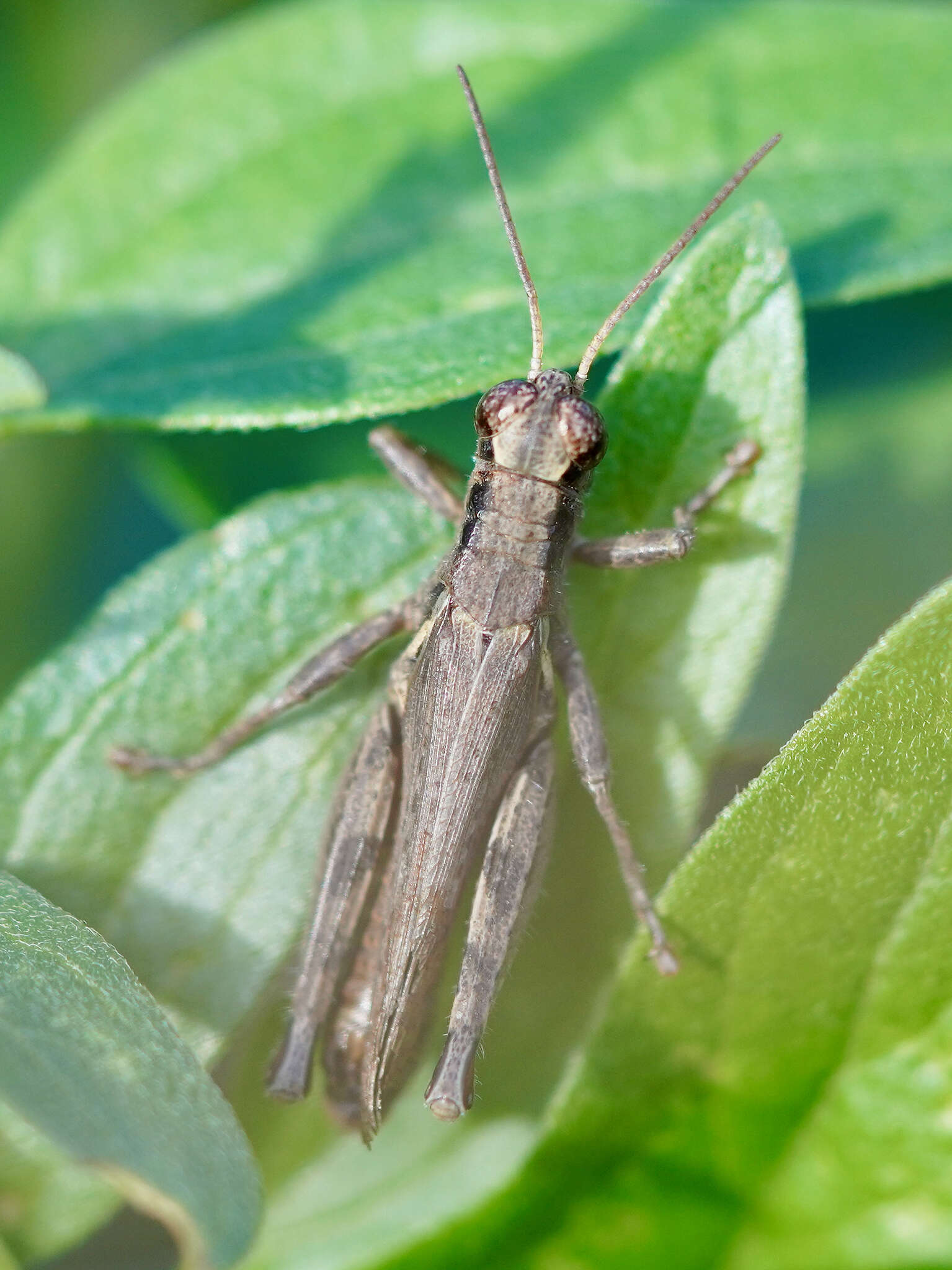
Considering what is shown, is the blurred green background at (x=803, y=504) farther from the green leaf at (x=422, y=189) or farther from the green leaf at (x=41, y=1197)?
the green leaf at (x=41, y=1197)

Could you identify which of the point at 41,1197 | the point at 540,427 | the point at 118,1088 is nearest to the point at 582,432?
the point at 540,427

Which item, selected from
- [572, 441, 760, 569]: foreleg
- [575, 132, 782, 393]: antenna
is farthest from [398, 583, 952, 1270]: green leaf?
[575, 132, 782, 393]: antenna

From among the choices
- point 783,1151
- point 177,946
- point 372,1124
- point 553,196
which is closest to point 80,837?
point 177,946

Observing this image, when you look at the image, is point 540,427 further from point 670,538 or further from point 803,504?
point 803,504

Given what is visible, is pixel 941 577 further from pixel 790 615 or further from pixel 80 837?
pixel 80 837

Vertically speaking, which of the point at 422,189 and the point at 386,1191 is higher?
the point at 422,189

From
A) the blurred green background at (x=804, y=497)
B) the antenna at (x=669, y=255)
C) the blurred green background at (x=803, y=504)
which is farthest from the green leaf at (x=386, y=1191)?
the antenna at (x=669, y=255)
